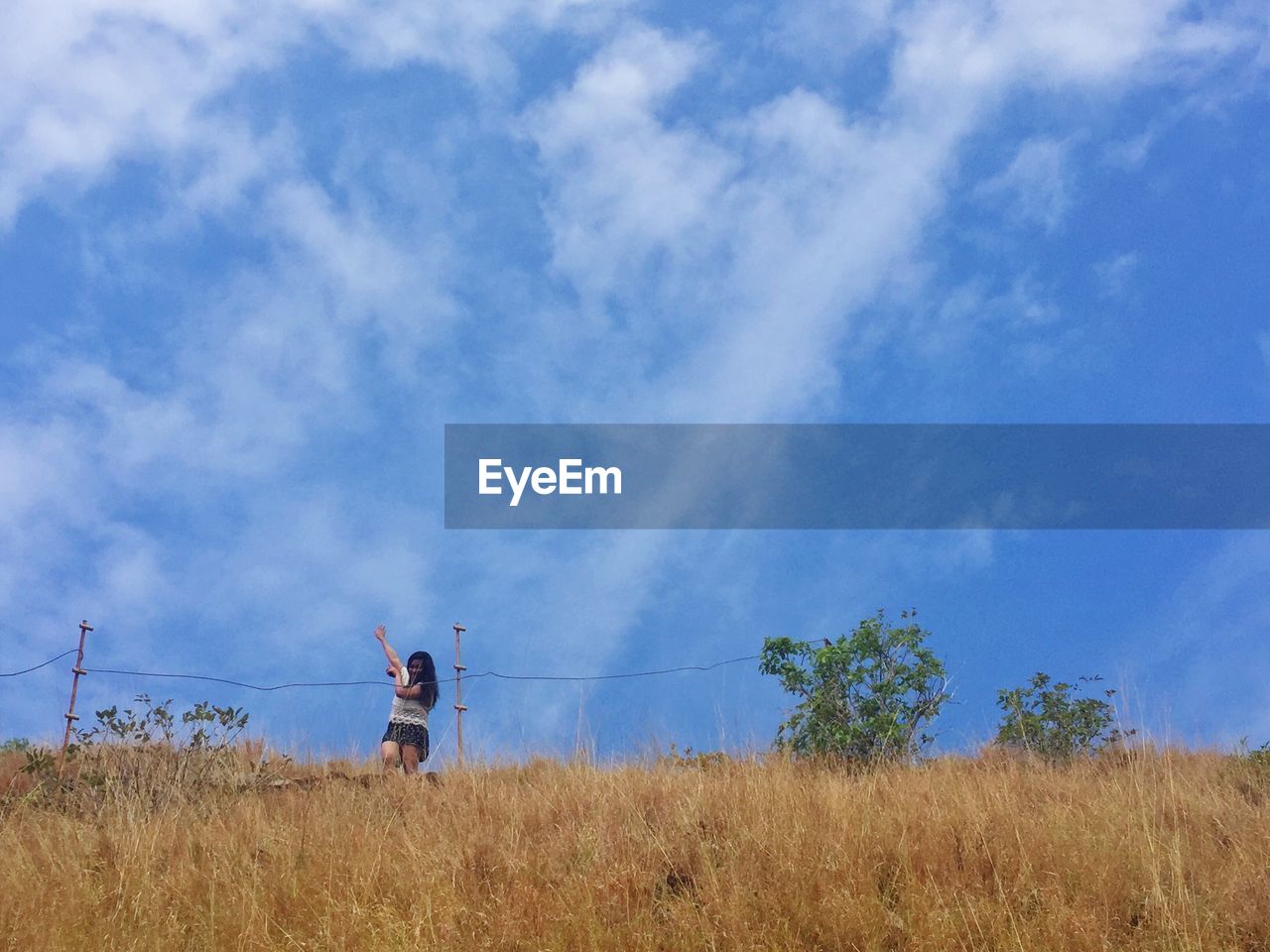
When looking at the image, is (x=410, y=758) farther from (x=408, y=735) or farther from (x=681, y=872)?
(x=681, y=872)

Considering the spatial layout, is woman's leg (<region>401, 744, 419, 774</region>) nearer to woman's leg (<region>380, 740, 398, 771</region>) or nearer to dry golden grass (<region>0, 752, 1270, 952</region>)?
woman's leg (<region>380, 740, 398, 771</region>)

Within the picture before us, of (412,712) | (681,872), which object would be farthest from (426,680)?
(681,872)

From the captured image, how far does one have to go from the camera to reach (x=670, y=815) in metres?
7.94

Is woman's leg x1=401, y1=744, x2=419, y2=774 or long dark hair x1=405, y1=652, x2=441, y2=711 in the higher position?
long dark hair x1=405, y1=652, x2=441, y2=711

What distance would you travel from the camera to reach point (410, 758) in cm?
1191

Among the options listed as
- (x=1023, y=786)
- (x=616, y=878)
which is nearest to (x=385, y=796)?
(x=616, y=878)

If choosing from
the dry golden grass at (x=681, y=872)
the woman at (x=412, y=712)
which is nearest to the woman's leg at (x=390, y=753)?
the woman at (x=412, y=712)

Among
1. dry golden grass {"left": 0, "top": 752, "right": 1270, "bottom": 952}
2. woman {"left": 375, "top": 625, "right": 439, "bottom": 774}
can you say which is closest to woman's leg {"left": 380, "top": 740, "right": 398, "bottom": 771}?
woman {"left": 375, "top": 625, "right": 439, "bottom": 774}

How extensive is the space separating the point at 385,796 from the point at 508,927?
4.31m

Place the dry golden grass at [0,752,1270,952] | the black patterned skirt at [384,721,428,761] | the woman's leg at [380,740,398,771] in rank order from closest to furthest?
1. the dry golden grass at [0,752,1270,952]
2. the woman's leg at [380,740,398,771]
3. the black patterned skirt at [384,721,428,761]

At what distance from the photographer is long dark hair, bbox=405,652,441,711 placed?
12125 millimetres

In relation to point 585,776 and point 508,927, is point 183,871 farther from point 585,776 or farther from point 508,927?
point 585,776

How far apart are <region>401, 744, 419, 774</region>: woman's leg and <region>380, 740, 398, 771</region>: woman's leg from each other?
9cm

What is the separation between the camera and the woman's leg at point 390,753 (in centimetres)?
1179
